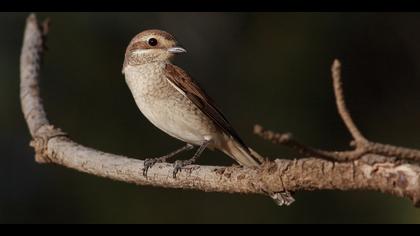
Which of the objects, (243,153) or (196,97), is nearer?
(243,153)

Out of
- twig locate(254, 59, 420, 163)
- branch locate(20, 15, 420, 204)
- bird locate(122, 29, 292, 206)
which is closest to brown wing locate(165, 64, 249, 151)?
bird locate(122, 29, 292, 206)

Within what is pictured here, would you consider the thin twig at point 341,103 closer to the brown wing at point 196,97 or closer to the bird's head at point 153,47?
the brown wing at point 196,97

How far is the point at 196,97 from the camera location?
17.4ft

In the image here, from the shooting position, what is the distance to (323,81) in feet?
28.2

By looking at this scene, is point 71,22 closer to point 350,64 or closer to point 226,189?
point 350,64

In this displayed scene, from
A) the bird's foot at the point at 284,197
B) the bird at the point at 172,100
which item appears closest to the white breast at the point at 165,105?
the bird at the point at 172,100

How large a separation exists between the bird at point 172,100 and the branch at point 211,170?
0.67 m

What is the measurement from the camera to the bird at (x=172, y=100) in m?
5.11

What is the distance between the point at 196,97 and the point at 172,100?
214 millimetres

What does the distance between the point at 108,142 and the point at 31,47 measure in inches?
95.9

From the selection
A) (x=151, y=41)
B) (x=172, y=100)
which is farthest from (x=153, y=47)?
(x=172, y=100)

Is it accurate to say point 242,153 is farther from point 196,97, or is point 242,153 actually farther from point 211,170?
point 211,170

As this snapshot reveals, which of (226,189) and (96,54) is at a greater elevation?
(96,54)

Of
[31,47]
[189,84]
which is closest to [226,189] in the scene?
[189,84]
